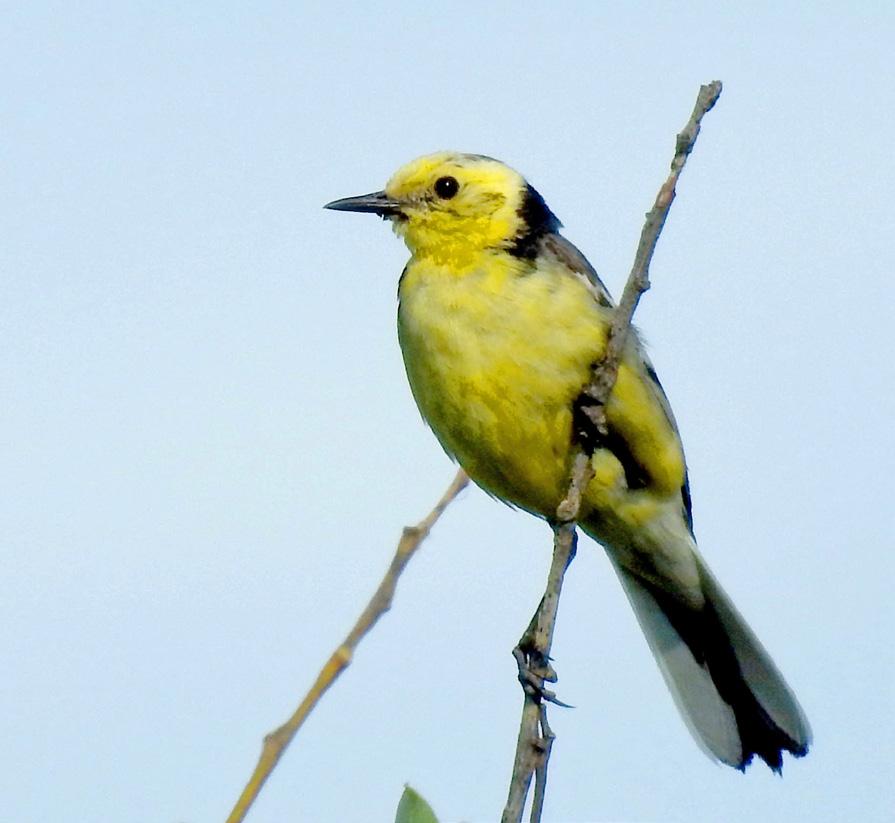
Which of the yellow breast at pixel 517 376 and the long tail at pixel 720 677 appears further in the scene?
the long tail at pixel 720 677

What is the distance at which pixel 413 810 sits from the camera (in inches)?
116

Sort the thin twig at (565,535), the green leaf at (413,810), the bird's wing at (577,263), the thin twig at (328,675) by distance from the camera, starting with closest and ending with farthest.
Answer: the thin twig at (328,675) → the green leaf at (413,810) → the thin twig at (565,535) → the bird's wing at (577,263)

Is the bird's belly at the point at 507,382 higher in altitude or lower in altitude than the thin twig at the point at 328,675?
higher

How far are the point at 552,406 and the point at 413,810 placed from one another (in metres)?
3.47

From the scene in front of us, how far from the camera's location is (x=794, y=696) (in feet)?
23.4

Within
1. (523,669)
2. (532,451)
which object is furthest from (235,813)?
(532,451)

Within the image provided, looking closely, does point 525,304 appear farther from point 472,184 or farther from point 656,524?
point 656,524

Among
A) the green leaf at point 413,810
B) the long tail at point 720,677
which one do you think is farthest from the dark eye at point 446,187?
the green leaf at point 413,810

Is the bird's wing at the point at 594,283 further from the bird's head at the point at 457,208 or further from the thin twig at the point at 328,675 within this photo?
the thin twig at the point at 328,675

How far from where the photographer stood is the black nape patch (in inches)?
268

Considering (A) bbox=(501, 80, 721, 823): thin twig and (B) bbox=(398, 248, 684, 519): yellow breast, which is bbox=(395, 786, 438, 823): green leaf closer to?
(A) bbox=(501, 80, 721, 823): thin twig

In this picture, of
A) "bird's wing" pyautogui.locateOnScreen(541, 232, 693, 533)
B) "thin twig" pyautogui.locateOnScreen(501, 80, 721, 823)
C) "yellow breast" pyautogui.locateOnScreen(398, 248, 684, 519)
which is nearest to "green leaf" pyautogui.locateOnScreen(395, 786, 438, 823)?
"thin twig" pyautogui.locateOnScreen(501, 80, 721, 823)

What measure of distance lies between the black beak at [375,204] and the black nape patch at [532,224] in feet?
1.82

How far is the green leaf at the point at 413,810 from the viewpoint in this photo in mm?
2908
